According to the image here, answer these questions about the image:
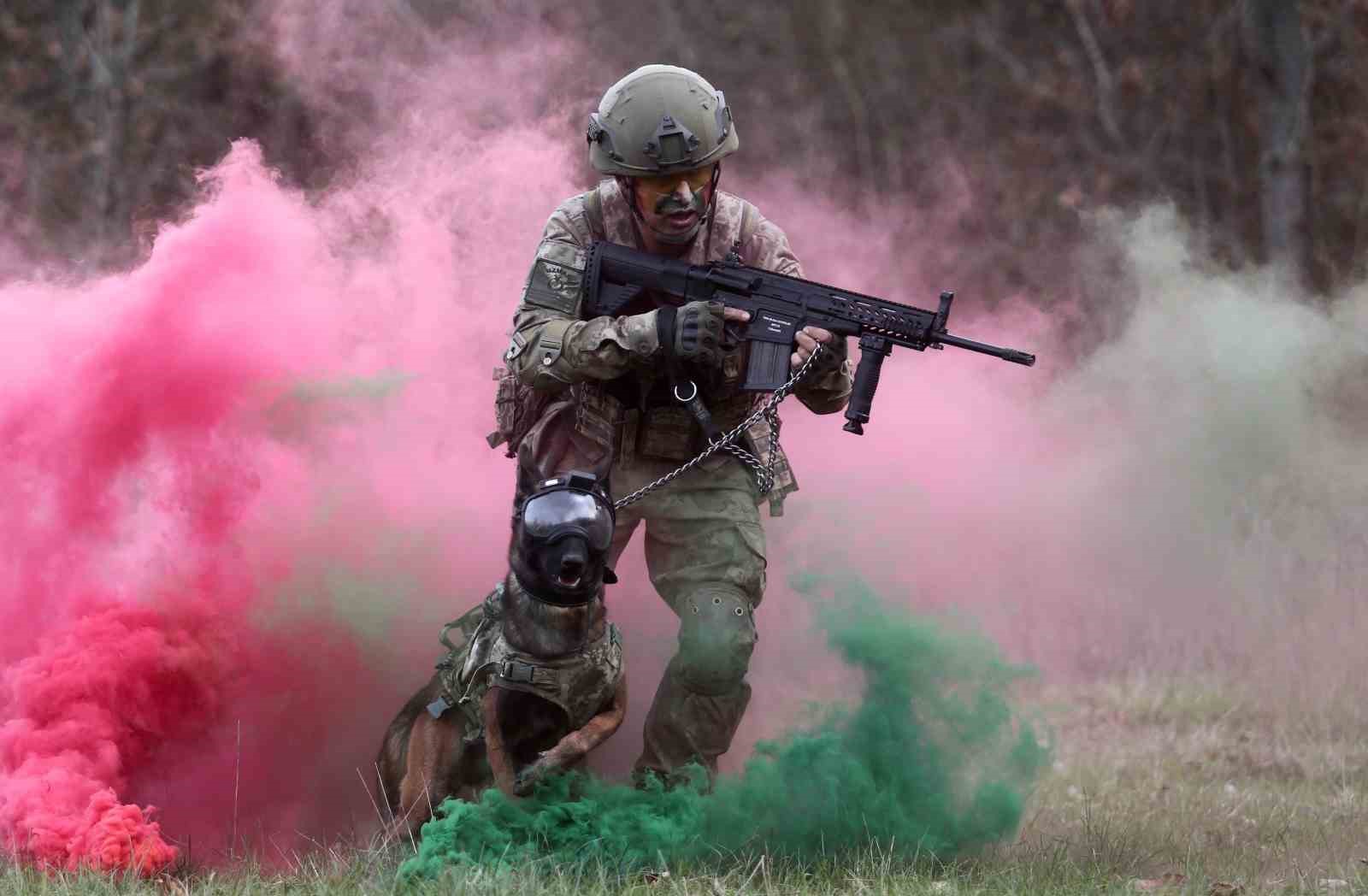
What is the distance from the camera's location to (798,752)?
5430 millimetres

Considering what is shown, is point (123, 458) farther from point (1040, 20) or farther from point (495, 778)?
point (1040, 20)

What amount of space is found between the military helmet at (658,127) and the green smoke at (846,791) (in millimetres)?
1410

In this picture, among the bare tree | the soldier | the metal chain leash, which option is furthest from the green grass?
the bare tree

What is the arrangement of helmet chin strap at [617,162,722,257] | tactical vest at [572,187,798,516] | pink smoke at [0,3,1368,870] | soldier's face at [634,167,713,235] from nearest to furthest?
soldier's face at [634,167,713,235], helmet chin strap at [617,162,722,257], tactical vest at [572,187,798,516], pink smoke at [0,3,1368,870]

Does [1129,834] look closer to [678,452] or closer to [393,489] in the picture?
[678,452]

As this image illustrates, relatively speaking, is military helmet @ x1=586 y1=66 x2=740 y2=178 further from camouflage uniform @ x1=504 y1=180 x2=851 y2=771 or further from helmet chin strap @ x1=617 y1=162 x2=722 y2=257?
camouflage uniform @ x1=504 y1=180 x2=851 y2=771

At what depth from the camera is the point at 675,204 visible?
5.38 meters

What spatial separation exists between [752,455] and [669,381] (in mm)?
354

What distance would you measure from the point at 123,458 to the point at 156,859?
159cm

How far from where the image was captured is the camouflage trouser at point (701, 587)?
5.38 meters

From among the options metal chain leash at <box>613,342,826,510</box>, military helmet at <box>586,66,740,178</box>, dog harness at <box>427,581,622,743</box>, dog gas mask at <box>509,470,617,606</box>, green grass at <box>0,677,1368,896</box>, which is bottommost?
green grass at <box>0,677,1368,896</box>

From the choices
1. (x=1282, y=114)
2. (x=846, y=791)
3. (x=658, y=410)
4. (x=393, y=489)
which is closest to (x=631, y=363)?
(x=658, y=410)

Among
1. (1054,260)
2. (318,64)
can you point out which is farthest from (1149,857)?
(1054,260)

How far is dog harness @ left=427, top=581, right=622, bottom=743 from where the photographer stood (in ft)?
17.3
